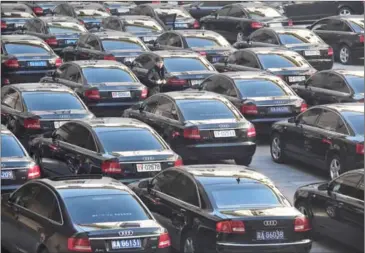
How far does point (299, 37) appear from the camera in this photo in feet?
108

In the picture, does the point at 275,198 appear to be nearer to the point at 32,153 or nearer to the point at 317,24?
the point at 32,153

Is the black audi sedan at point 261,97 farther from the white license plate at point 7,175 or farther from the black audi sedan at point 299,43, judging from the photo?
the black audi sedan at point 299,43

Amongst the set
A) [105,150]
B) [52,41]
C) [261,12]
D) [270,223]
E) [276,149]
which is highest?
[270,223]

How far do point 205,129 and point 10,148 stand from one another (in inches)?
162

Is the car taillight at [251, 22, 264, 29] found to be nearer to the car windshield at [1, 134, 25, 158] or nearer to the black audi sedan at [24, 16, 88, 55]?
the black audi sedan at [24, 16, 88, 55]

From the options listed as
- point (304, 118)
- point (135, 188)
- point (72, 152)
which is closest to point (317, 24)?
point (304, 118)

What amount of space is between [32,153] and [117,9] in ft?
86.2

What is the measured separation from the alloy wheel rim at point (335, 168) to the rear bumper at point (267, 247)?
539 centimetres

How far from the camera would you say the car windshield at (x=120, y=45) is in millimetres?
31516

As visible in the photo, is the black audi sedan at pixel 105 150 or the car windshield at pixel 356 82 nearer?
the black audi sedan at pixel 105 150

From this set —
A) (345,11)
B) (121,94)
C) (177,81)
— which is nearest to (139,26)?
(345,11)

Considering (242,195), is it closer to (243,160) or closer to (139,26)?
(243,160)

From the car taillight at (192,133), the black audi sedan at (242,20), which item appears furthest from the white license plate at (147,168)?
the black audi sedan at (242,20)

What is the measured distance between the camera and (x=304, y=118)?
21.2 metres
